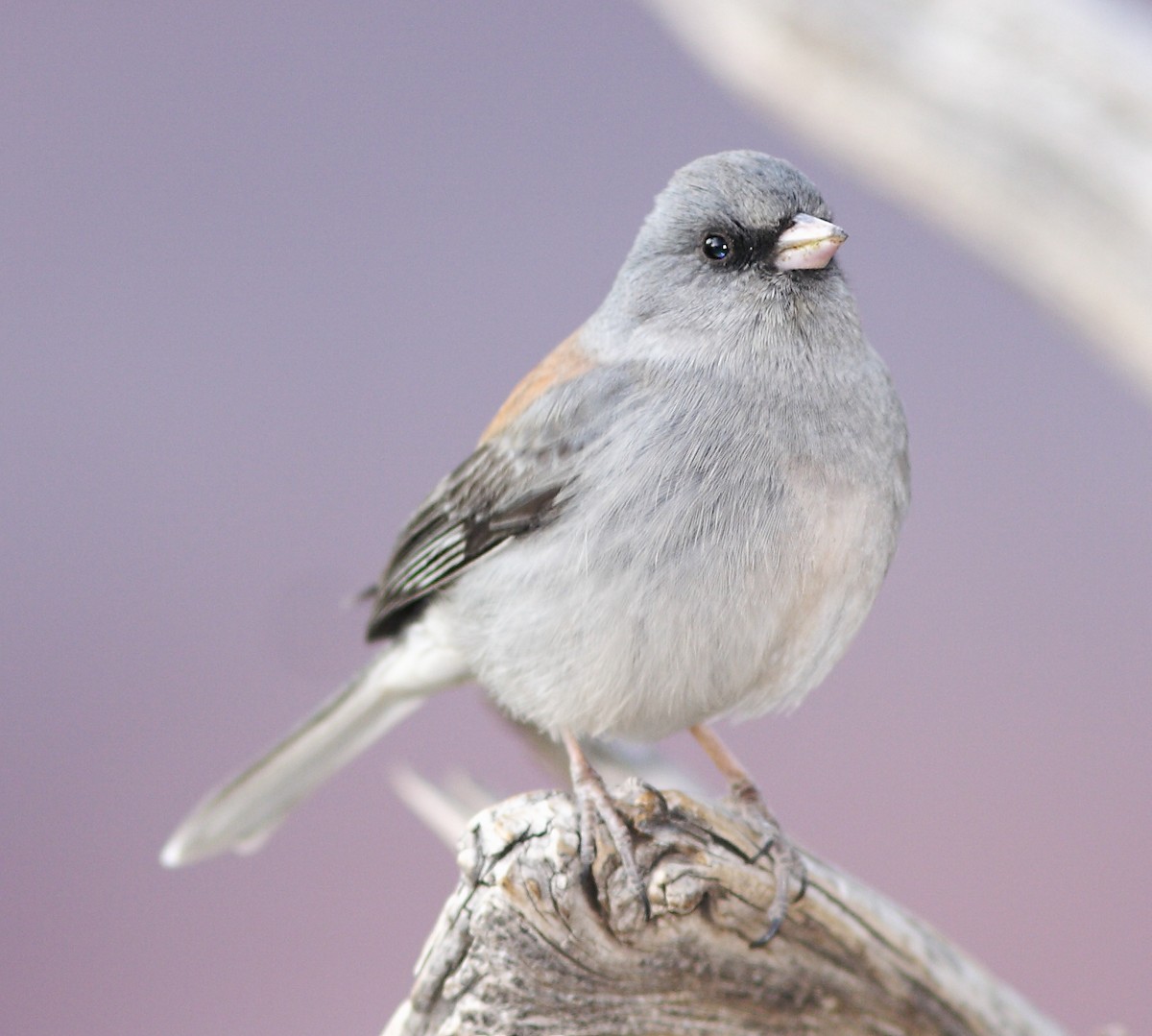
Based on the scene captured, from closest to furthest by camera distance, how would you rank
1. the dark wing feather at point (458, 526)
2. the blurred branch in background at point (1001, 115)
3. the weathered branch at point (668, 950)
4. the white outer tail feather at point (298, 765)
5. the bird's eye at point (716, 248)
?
the weathered branch at point (668, 950)
the bird's eye at point (716, 248)
the dark wing feather at point (458, 526)
the white outer tail feather at point (298, 765)
the blurred branch in background at point (1001, 115)

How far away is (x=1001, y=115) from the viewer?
2602mm

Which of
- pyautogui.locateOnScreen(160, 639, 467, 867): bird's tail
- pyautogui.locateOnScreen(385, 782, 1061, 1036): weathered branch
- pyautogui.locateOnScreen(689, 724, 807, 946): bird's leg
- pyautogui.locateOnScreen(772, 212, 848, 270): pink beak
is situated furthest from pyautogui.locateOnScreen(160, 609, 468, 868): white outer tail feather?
pyautogui.locateOnScreen(772, 212, 848, 270): pink beak

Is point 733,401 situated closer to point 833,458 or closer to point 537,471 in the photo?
point 833,458

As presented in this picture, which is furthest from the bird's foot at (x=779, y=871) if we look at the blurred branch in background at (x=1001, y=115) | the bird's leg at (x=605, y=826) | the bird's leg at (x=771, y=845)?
the blurred branch in background at (x=1001, y=115)

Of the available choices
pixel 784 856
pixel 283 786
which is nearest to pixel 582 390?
pixel 784 856

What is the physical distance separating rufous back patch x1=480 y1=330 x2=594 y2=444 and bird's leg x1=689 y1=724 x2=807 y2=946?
0.61m

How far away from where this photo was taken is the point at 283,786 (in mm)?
2150

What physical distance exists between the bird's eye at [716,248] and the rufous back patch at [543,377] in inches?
8.5

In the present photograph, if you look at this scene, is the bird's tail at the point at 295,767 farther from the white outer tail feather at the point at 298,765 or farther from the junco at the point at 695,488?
the junco at the point at 695,488

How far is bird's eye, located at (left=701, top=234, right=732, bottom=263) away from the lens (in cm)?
162

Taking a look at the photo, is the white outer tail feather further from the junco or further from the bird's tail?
the junco

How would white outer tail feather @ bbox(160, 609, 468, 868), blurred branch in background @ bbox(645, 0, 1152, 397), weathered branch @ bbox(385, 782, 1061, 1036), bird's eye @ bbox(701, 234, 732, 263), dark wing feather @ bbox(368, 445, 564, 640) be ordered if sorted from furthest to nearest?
1. blurred branch in background @ bbox(645, 0, 1152, 397)
2. white outer tail feather @ bbox(160, 609, 468, 868)
3. dark wing feather @ bbox(368, 445, 564, 640)
4. bird's eye @ bbox(701, 234, 732, 263)
5. weathered branch @ bbox(385, 782, 1061, 1036)

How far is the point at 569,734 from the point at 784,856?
0.33m

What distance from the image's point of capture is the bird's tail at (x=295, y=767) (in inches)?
83.3
